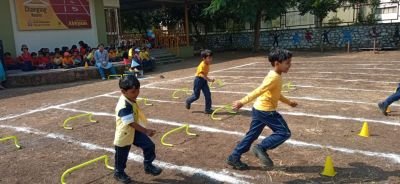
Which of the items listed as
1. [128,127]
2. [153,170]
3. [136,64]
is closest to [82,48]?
[136,64]

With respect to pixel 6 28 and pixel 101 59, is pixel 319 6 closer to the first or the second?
pixel 101 59

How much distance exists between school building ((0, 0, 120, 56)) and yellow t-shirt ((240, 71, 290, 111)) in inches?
539

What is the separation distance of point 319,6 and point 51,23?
14485 mm

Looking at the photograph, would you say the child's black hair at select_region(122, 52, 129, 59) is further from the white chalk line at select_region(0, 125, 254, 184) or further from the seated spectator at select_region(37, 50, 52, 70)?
the white chalk line at select_region(0, 125, 254, 184)

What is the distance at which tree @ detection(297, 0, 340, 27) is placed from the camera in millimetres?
21027

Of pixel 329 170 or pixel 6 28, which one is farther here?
pixel 6 28

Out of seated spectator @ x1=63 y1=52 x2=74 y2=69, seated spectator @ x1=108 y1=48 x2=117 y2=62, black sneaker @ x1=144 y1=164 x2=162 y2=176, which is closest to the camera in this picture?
black sneaker @ x1=144 y1=164 x2=162 y2=176

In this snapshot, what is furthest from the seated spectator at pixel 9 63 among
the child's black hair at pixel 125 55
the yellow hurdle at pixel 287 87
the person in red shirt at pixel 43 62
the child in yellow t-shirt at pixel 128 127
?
the child in yellow t-shirt at pixel 128 127

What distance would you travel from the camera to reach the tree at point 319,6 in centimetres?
2103

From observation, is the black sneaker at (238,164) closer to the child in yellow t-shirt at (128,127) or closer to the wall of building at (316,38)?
the child in yellow t-shirt at (128,127)

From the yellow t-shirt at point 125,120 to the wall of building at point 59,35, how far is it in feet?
43.2

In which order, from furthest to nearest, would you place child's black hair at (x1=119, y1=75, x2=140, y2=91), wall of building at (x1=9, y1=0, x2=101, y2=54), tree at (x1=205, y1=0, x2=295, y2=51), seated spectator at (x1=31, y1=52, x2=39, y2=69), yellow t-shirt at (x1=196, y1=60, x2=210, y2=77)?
tree at (x1=205, y1=0, x2=295, y2=51)
wall of building at (x1=9, y1=0, x2=101, y2=54)
seated spectator at (x1=31, y1=52, x2=39, y2=69)
yellow t-shirt at (x1=196, y1=60, x2=210, y2=77)
child's black hair at (x1=119, y1=75, x2=140, y2=91)

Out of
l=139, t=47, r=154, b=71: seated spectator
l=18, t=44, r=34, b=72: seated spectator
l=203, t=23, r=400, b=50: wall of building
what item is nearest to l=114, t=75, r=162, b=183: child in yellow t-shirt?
l=18, t=44, r=34, b=72: seated spectator

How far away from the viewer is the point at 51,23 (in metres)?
16.2
